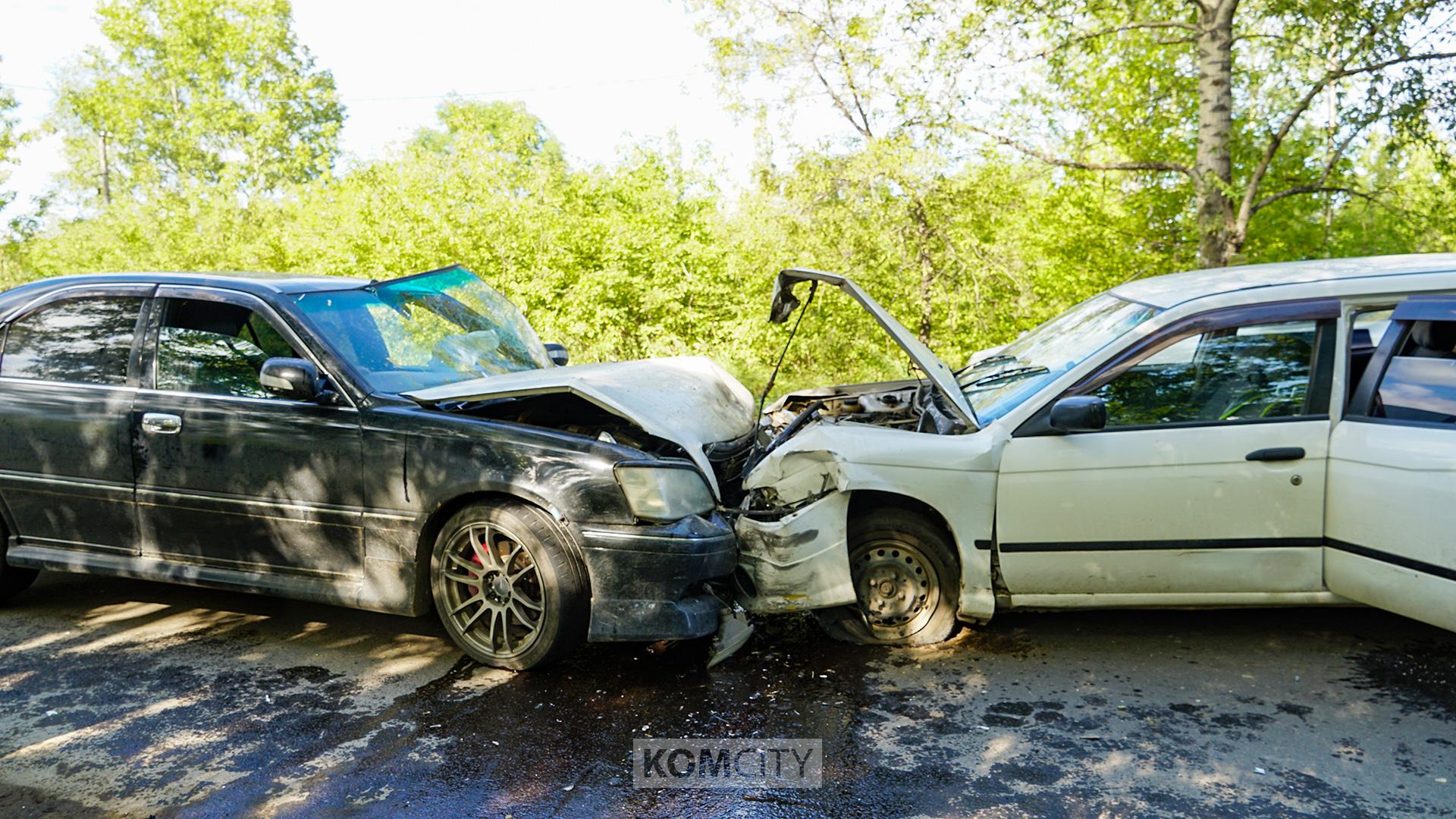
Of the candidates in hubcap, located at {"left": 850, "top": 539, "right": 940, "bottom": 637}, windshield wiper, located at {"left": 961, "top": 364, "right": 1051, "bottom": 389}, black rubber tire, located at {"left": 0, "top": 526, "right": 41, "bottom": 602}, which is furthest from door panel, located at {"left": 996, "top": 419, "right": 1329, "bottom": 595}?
black rubber tire, located at {"left": 0, "top": 526, "right": 41, "bottom": 602}

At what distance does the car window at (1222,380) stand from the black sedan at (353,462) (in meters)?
1.86

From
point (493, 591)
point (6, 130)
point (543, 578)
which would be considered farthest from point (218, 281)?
point (6, 130)

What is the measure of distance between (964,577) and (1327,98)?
11801 mm

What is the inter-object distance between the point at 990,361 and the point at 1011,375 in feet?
2.57

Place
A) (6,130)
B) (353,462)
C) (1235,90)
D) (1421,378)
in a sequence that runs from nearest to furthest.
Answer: (1421,378) → (353,462) → (1235,90) → (6,130)

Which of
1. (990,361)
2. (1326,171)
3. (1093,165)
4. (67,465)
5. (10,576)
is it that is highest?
(1093,165)

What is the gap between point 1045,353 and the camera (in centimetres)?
514

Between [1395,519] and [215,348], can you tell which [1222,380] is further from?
[215,348]

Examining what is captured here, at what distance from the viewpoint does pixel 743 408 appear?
570 centimetres

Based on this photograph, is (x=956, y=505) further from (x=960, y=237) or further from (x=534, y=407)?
(x=960, y=237)

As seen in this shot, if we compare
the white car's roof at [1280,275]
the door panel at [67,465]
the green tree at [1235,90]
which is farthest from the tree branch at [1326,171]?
the door panel at [67,465]

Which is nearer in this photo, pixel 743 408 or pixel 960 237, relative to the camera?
pixel 743 408

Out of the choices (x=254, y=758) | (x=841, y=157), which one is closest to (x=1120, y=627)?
(x=254, y=758)

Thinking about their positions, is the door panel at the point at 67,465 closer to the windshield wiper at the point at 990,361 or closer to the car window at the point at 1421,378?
the windshield wiper at the point at 990,361
